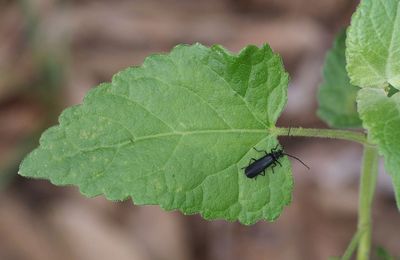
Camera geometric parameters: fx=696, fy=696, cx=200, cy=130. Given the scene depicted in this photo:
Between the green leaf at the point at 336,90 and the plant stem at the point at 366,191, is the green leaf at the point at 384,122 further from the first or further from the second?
the green leaf at the point at 336,90

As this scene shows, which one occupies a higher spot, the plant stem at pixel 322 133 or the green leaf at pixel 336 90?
the green leaf at pixel 336 90

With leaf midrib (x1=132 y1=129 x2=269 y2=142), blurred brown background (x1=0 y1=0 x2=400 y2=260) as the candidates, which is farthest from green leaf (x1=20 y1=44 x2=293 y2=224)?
blurred brown background (x1=0 y1=0 x2=400 y2=260)

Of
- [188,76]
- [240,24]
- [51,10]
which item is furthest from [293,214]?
[188,76]

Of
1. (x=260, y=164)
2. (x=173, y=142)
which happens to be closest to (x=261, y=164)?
(x=260, y=164)

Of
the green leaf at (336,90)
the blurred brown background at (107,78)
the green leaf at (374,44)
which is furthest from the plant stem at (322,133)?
the blurred brown background at (107,78)

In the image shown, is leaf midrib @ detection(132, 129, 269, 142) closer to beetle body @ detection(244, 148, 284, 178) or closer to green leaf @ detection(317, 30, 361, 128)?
beetle body @ detection(244, 148, 284, 178)

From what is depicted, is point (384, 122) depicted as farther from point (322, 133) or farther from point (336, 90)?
point (336, 90)
